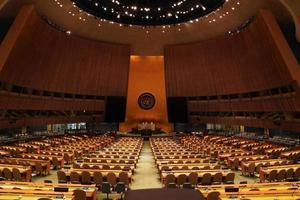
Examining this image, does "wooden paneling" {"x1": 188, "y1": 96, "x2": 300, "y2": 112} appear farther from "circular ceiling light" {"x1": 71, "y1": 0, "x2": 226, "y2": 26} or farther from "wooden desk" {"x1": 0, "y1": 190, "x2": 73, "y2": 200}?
"wooden desk" {"x1": 0, "y1": 190, "x2": 73, "y2": 200}

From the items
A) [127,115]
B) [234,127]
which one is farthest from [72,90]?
[234,127]

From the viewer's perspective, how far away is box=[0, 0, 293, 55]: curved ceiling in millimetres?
25047

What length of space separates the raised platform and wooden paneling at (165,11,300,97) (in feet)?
66.2

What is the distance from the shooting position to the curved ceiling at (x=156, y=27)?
2505 cm

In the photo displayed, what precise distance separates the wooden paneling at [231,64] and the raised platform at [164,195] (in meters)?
20.2

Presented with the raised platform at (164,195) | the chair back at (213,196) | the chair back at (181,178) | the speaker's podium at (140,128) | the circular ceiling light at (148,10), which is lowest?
the raised platform at (164,195)

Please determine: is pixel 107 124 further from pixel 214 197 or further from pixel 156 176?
pixel 214 197

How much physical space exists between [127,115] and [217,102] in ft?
50.1

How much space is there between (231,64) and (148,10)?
10.7 m

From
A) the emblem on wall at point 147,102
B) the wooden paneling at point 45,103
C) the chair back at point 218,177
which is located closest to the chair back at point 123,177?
the chair back at point 218,177

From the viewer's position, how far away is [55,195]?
7.93 m

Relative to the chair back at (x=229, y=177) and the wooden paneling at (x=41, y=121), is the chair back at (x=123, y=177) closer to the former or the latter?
the chair back at (x=229, y=177)

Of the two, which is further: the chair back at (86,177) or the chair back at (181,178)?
the chair back at (86,177)

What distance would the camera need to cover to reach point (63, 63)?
3269 cm
